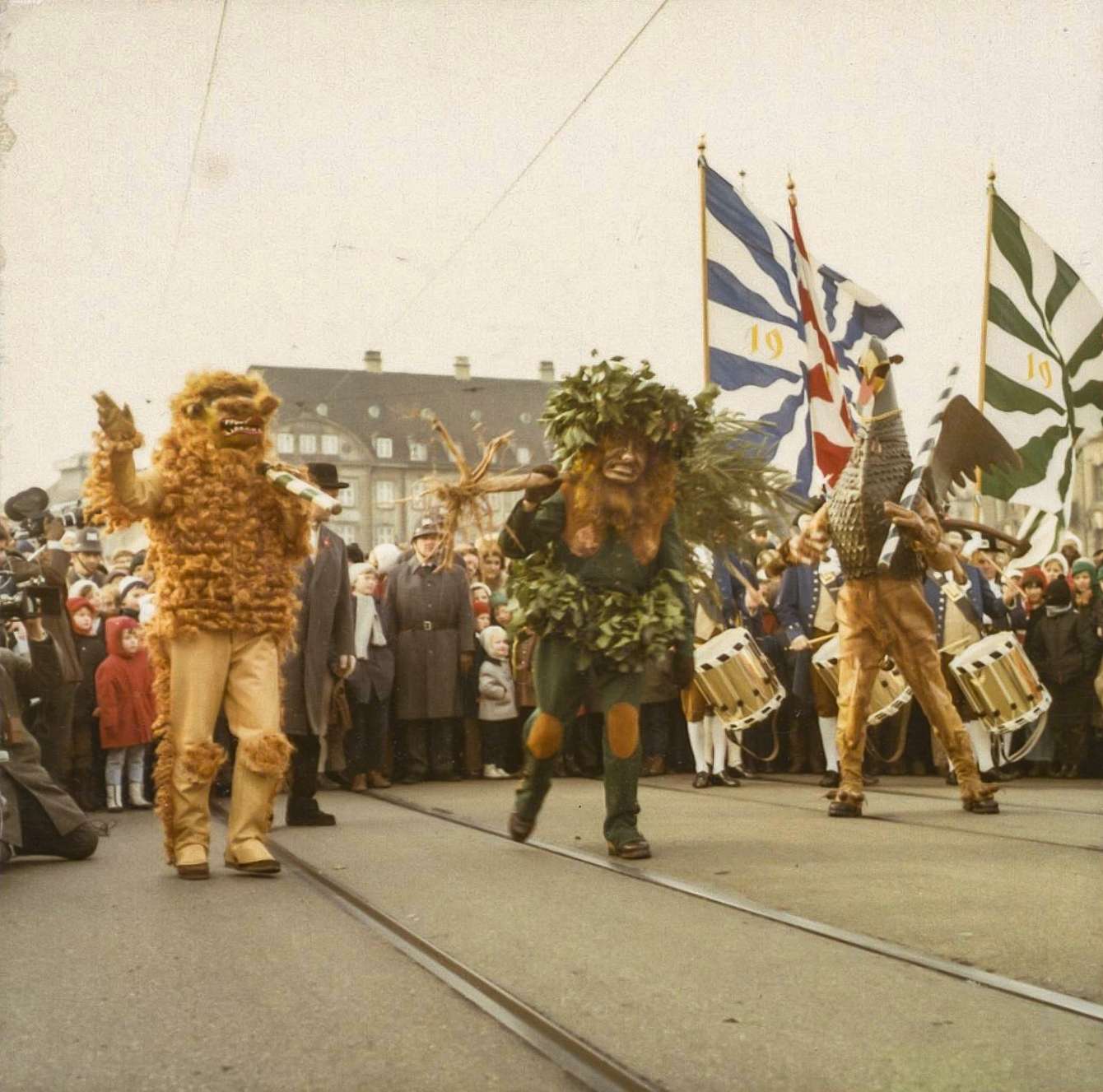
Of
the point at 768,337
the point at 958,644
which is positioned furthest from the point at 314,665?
the point at 768,337

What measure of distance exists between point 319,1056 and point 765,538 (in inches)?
233

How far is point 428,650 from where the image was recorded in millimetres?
13812

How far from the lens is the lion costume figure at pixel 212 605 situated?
23.5 ft

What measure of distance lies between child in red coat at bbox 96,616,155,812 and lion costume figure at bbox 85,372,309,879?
4.28 metres

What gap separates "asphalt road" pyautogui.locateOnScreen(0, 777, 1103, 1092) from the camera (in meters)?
3.72

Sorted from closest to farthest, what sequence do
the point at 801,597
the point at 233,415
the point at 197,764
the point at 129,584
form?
the point at 197,764 < the point at 233,415 < the point at 129,584 < the point at 801,597

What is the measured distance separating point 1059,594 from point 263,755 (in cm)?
827

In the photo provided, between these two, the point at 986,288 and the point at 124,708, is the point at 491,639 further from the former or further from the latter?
the point at 986,288

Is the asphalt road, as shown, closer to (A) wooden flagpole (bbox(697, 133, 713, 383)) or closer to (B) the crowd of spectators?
(B) the crowd of spectators

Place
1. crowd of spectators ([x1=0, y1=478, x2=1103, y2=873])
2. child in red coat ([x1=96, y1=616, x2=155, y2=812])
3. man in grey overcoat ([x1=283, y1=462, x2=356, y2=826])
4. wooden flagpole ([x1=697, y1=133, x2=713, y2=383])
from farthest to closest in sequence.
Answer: wooden flagpole ([x1=697, y1=133, x2=713, y2=383]) < child in red coat ([x1=96, y1=616, x2=155, y2=812]) < crowd of spectators ([x1=0, y1=478, x2=1103, y2=873]) < man in grey overcoat ([x1=283, y1=462, x2=356, y2=826])

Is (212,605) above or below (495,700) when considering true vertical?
above

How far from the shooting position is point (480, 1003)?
172 inches

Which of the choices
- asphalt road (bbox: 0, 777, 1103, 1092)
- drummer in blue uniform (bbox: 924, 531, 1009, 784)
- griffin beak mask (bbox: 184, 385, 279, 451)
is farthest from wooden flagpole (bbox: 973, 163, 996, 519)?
griffin beak mask (bbox: 184, 385, 279, 451)

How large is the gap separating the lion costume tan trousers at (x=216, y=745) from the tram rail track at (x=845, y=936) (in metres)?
0.55
